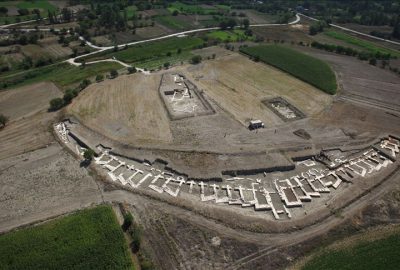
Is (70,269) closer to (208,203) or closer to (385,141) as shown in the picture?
(208,203)

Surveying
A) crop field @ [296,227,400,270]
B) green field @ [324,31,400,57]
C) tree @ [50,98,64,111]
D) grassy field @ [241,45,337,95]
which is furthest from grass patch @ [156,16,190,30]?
crop field @ [296,227,400,270]

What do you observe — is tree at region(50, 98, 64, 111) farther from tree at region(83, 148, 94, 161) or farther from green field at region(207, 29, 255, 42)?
green field at region(207, 29, 255, 42)

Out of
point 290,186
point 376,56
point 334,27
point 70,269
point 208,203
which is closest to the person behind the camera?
point 70,269

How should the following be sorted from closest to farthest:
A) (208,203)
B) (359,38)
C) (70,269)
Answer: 1. (70,269)
2. (208,203)
3. (359,38)

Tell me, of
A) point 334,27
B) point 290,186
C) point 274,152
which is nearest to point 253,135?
point 274,152

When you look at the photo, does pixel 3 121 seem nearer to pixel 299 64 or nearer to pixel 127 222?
pixel 127 222

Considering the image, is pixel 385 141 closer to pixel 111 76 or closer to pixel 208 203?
pixel 208 203

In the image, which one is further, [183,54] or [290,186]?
[183,54]
